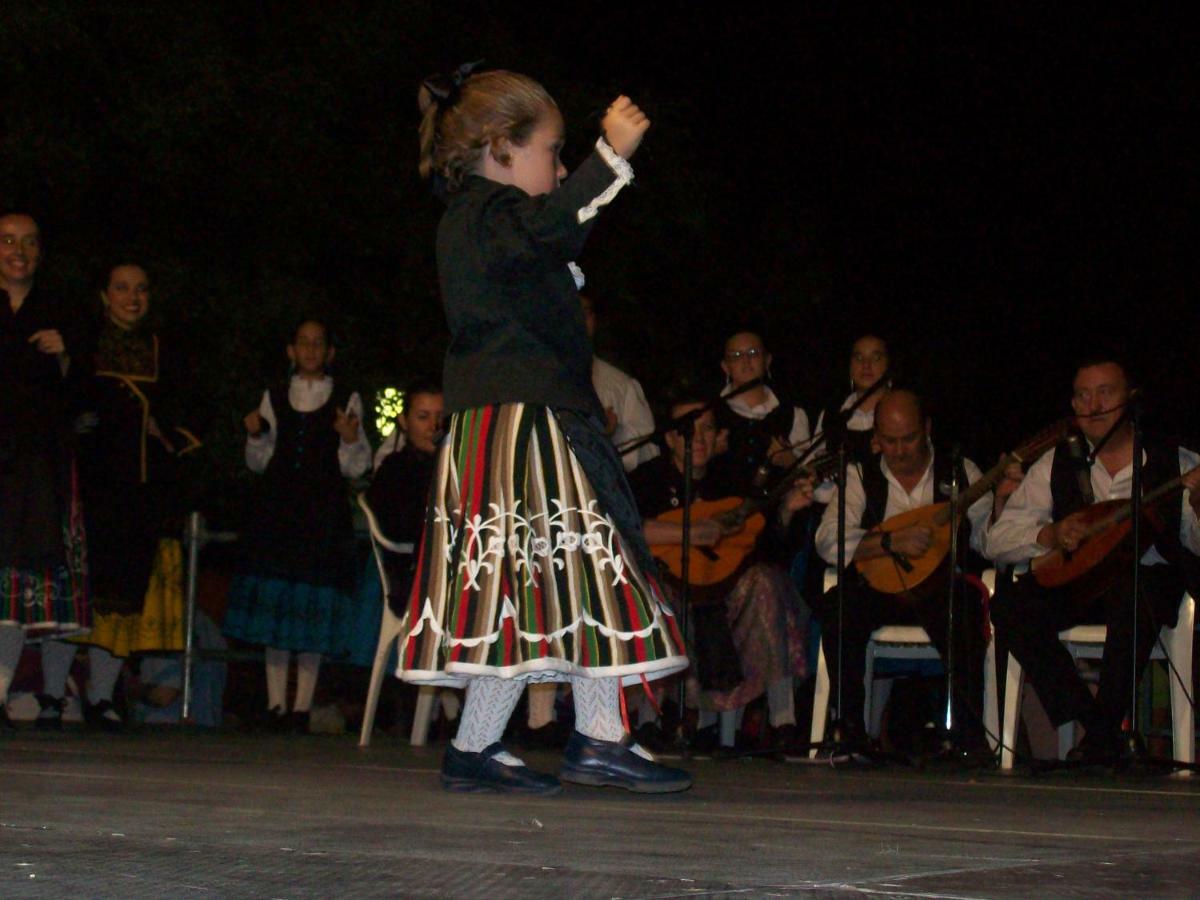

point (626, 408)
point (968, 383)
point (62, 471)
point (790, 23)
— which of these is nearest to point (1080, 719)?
point (626, 408)

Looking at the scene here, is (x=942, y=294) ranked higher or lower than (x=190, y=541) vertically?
higher

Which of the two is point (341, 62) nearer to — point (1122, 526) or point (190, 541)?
point (190, 541)

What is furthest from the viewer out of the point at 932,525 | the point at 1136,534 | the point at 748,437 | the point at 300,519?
the point at 300,519

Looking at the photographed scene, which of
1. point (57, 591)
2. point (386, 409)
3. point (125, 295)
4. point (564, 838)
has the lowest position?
point (564, 838)

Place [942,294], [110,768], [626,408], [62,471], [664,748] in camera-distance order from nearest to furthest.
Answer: [110,768] < [664,748] < [62,471] < [626,408] < [942,294]

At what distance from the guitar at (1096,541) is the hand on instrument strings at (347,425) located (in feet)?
10.2

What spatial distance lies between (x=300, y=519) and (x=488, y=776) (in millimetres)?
4476

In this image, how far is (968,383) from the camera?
621 inches

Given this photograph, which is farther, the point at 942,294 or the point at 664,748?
the point at 942,294

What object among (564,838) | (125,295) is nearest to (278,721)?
(125,295)

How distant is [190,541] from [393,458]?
130 centimetres

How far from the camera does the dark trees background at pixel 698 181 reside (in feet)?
47.0

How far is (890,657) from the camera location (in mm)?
7297

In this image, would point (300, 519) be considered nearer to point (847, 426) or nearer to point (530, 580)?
point (847, 426)
